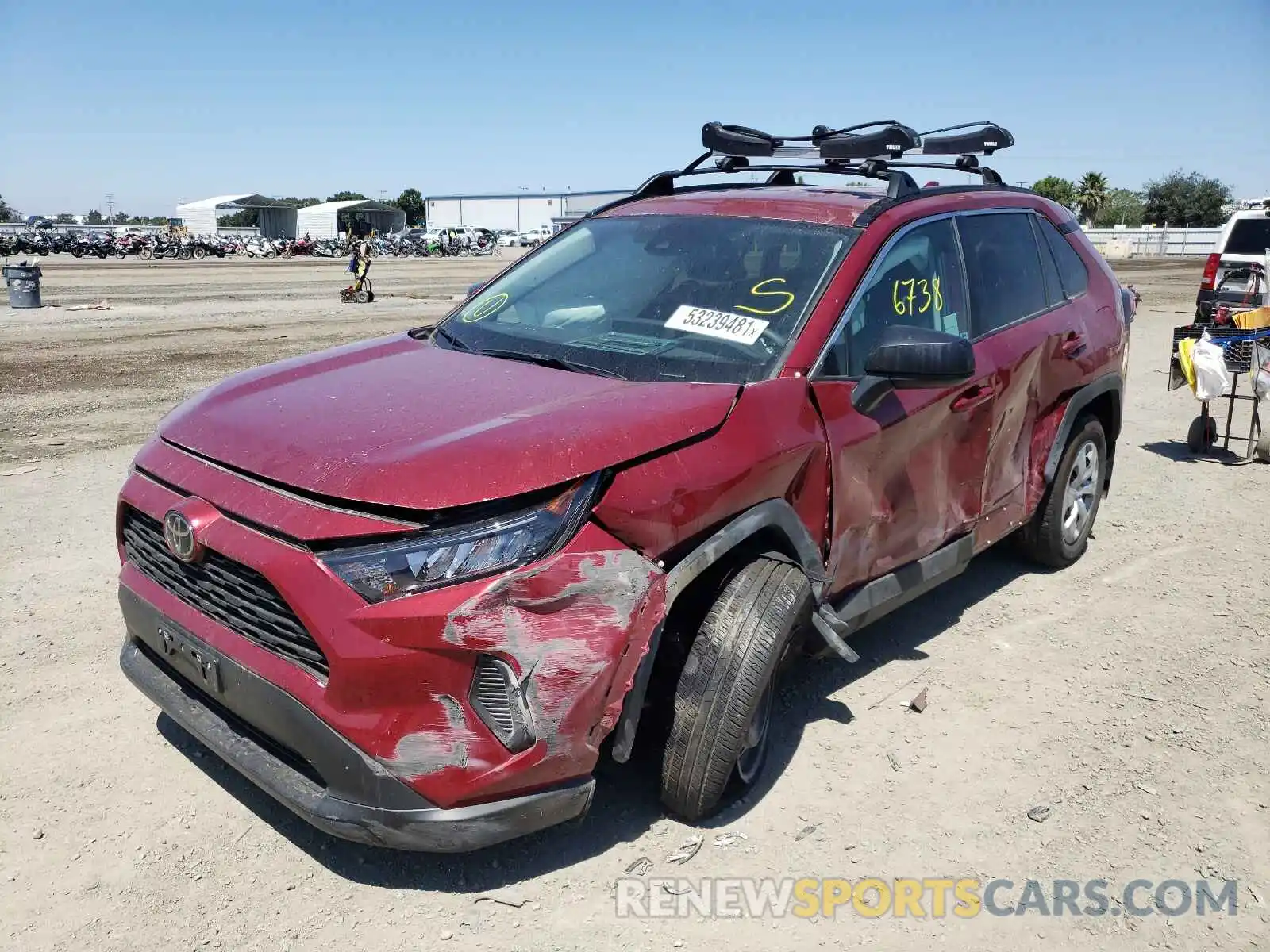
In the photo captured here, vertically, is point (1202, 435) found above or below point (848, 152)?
below

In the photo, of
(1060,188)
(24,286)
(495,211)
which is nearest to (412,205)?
(495,211)

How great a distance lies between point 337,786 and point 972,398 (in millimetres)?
2768

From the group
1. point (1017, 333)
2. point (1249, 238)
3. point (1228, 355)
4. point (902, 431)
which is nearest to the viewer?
point (902, 431)

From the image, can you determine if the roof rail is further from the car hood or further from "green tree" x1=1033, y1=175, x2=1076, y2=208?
"green tree" x1=1033, y1=175, x2=1076, y2=208

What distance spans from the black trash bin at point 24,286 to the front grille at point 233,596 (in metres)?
18.2

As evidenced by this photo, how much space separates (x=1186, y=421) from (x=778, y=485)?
8064 millimetres

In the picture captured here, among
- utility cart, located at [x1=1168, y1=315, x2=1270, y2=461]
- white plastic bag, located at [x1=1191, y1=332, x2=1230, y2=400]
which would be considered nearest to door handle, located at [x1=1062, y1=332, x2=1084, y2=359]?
utility cart, located at [x1=1168, y1=315, x2=1270, y2=461]

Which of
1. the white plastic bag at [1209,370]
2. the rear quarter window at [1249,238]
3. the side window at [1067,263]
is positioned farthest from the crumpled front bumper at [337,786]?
the rear quarter window at [1249,238]

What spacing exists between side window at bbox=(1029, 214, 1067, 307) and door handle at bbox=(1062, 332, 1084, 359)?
17 centimetres

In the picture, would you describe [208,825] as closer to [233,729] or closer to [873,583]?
[233,729]

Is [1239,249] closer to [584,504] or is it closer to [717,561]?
[717,561]

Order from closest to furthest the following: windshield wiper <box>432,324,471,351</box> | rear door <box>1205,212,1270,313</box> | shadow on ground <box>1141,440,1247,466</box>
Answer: windshield wiper <box>432,324,471,351</box>
shadow on ground <box>1141,440,1247,466</box>
rear door <box>1205,212,1270,313</box>

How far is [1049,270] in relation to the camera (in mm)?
4926

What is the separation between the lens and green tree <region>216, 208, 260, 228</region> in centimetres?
9281
